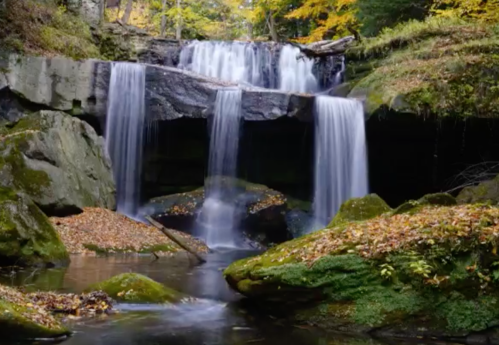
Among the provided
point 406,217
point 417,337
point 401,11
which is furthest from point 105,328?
point 401,11

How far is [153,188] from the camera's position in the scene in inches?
776

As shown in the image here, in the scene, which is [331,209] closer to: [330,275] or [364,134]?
[364,134]

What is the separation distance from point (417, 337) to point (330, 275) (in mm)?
1188

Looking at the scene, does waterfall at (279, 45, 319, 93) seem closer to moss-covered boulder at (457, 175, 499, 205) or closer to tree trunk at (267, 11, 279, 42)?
moss-covered boulder at (457, 175, 499, 205)

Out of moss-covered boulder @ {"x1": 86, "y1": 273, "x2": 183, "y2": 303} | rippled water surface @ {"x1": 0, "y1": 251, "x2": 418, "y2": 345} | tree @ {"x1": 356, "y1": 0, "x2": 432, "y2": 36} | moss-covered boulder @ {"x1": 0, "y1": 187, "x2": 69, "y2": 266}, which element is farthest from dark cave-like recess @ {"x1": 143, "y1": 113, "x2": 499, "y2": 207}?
moss-covered boulder @ {"x1": 86, "y1": 273, "x2": 183, "y2": 303}

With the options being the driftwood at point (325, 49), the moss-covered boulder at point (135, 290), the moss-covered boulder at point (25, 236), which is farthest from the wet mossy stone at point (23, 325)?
the driftwood at point (325, 49)

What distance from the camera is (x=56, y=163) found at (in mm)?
14586

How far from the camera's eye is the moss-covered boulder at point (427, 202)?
879cm

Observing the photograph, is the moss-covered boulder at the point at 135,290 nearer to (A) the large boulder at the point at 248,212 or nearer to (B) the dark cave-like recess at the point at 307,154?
(A) the large boulder at the point at 248,212

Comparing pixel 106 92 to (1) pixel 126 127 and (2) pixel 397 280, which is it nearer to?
(1) pixel 126 127

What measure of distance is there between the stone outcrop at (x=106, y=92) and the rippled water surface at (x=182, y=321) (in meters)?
8.69

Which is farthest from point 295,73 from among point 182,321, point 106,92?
point 182,321

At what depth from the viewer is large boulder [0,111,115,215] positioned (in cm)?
1370

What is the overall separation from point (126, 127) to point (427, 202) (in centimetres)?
1202
